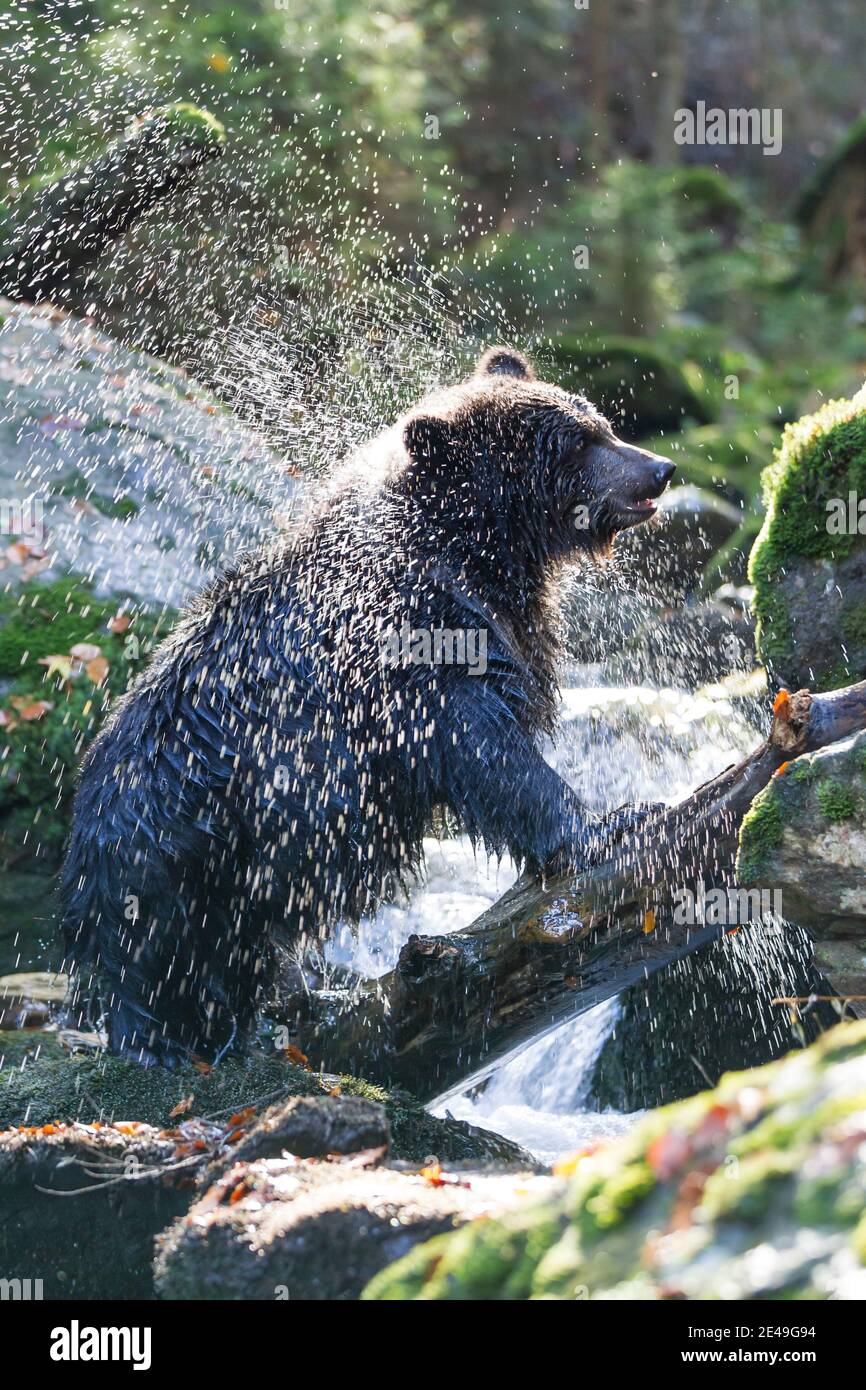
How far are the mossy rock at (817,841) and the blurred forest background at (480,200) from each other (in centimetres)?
720

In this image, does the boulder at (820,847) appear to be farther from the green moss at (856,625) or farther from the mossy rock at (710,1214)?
the mossy rock at (710,1214)

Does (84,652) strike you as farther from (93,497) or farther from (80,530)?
(93,497)

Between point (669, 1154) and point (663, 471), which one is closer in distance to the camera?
point (669, 1154)

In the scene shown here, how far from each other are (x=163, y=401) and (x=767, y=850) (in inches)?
274

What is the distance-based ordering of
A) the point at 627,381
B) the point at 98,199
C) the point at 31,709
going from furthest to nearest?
the point at 627,381 → the point at 98,199 → the point at 31,709

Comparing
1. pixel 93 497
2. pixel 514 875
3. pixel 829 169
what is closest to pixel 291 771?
pixel 514 875

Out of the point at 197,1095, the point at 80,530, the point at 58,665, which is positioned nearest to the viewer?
the point at 197,1095

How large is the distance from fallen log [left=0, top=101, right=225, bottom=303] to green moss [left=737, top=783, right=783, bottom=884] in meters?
7.42

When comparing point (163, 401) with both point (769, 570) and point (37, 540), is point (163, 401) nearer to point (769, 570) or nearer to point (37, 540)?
point (37, 540)

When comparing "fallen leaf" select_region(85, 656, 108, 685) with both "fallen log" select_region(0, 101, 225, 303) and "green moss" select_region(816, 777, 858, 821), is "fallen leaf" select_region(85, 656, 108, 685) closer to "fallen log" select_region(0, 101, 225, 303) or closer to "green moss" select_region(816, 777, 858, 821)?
"fallen log" select_region(0, 101, 225, 303)

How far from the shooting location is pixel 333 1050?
18.4 ft

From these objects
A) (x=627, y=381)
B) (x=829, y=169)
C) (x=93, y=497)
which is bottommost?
(x=627, y=381)

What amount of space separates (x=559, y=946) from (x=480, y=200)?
1732 cm

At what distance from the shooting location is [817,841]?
4.11m
